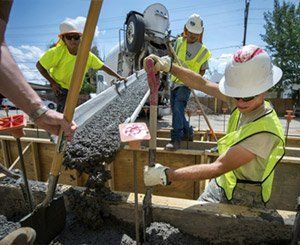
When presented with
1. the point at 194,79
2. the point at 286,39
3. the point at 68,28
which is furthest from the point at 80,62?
the point at 286,39

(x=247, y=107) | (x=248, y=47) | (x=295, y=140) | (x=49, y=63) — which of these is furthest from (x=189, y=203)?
(x=295, y=140)

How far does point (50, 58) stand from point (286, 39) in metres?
22.2

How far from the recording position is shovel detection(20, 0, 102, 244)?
1.42m

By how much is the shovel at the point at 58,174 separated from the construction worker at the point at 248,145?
2.13ft

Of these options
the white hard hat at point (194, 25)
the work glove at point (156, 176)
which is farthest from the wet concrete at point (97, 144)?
the white hard hat at point (194, 25)

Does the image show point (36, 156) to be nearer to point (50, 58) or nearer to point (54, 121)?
point (50, 58)

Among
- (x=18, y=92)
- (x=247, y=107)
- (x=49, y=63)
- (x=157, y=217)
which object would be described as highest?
(x=49, y=63)

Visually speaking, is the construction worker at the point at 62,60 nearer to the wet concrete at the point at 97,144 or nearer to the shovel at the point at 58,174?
the wet concrete at the point at 97,144

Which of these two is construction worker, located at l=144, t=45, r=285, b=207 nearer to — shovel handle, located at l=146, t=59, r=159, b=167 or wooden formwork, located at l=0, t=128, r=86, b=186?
shovel handle, located at l=146, t=59, r=159, b=167

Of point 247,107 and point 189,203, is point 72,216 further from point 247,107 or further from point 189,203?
point 247,107

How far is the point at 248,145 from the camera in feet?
5.42

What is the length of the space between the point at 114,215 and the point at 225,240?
34.9 inches

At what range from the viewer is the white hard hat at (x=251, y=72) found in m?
1.75

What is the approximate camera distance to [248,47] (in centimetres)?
179
